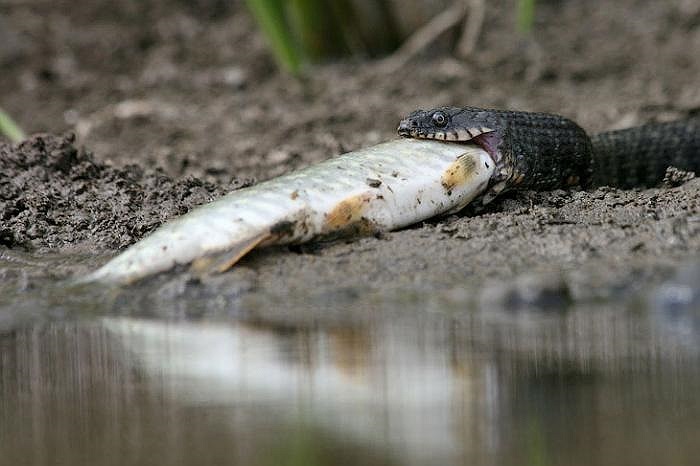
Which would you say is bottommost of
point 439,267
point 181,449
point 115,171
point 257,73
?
point 181,449

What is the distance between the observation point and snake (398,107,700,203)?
16.8ft

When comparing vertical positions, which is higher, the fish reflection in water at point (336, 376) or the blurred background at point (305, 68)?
the blurred background at point (305, 68)

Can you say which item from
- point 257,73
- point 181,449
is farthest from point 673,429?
point 257,73

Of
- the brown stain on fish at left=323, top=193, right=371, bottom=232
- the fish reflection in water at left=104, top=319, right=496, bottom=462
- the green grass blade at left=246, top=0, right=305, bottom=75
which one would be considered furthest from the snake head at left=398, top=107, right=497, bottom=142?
the green grass blade at left=246, top=0, right=305, bottom=75

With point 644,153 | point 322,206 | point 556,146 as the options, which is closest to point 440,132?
point 556,146

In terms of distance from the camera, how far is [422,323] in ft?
12.7

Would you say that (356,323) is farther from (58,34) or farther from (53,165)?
(58,34)

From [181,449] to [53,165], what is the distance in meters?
3.58

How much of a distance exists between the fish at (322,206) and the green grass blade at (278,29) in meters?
3.55

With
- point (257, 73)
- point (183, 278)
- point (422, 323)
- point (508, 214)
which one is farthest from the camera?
point (257, 73)

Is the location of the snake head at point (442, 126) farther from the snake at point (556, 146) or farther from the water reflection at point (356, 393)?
the water reflection at point (356, 393)

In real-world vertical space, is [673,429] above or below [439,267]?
below

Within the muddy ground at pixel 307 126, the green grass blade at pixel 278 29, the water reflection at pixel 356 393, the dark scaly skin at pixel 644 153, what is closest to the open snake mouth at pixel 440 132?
the muddy ground at pixel 307 126

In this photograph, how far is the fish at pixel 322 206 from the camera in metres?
4.39
